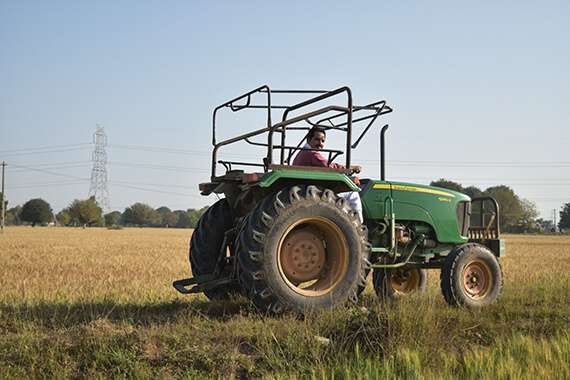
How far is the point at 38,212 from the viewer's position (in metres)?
104

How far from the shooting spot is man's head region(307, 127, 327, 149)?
6938mm

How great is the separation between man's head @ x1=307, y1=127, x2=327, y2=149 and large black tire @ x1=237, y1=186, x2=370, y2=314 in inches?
40.8

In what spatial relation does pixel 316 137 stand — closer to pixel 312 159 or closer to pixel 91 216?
pixel 312 159

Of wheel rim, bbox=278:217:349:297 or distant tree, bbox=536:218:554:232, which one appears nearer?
wheel rim, bbox=278:217:349:297

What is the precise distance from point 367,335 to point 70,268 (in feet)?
36.5

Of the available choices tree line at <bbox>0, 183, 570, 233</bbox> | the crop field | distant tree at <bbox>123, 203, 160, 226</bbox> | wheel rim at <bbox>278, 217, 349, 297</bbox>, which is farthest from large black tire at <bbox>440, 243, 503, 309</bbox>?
Result: distant tree at <bbox>123, 203, 160, 226</bbox>

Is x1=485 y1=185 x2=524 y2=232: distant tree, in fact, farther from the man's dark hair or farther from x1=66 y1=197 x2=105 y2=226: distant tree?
the man's dark hair

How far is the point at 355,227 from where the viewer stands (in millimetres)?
6039

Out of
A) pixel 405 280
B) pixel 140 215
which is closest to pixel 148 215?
pixel 140 215

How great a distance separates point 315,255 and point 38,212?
108 meters

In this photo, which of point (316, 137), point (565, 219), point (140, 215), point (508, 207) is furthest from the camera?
point (140, 215)

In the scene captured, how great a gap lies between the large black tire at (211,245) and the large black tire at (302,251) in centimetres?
137

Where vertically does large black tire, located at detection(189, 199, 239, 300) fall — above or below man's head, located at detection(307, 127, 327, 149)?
below

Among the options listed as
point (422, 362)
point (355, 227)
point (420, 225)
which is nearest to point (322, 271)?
point (355, 227)
